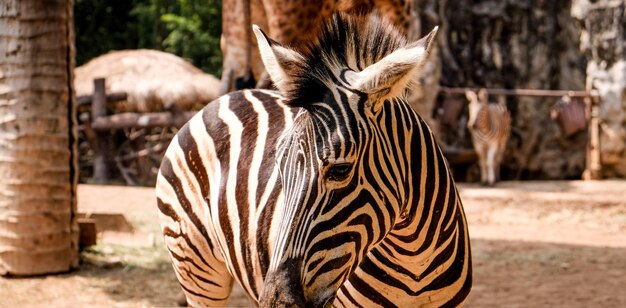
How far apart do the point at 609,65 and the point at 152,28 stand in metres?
15.4

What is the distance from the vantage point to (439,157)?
2.87m

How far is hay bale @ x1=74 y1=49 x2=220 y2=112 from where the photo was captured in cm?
1761

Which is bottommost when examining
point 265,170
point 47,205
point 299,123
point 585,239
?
point 585,239

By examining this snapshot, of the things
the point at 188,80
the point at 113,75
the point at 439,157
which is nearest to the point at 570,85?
the point at 188,80

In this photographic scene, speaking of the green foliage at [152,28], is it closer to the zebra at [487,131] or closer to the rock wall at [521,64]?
the rock wall at [521,64]

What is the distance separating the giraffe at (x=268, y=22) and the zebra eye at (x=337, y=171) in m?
2.53

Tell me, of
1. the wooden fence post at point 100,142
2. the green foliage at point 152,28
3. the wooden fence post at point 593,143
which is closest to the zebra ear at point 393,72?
the wooden fence post at point 100,142

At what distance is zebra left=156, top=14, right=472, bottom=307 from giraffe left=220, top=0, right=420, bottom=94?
1462mm

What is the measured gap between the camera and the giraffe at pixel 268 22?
5.86 metres

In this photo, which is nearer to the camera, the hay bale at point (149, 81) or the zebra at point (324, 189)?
the zebra at point (324, 189)

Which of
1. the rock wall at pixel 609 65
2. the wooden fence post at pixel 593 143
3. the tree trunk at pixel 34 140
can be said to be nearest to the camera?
the tree trunk at pixel 34 140

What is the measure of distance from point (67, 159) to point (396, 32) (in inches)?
181

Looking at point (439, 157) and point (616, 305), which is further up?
point (439, 157)

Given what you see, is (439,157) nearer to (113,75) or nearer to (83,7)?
(113,75)
